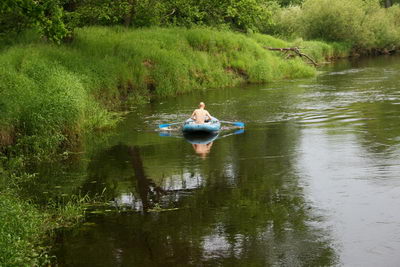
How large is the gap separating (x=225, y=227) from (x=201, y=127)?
891 cm

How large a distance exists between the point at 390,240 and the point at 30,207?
239 inches

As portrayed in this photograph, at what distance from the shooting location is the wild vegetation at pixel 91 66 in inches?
528

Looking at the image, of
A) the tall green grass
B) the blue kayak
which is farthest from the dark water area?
the tall green grass

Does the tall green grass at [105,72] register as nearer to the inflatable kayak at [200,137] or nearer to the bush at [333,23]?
the inflatable kayak at [200,137]

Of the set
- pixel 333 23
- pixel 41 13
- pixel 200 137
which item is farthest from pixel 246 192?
pixel 333 23

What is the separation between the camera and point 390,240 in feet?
30.2

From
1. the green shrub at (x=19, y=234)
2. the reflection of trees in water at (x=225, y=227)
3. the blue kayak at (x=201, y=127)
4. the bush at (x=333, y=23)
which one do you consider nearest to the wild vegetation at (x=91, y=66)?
the green shrub at (x=19, y=234)

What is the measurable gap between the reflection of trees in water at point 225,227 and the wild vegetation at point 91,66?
1292 millimetres

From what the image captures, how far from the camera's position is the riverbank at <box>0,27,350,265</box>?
12.8 m

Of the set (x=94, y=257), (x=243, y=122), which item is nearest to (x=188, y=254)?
(x=94, y=257)

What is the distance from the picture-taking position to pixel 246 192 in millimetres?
12141

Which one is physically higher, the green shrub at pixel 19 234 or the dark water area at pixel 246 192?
the green shrub at pixel 19 234

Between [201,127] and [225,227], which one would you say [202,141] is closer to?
[201,127]

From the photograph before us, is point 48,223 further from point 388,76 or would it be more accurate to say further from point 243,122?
point 388,76
